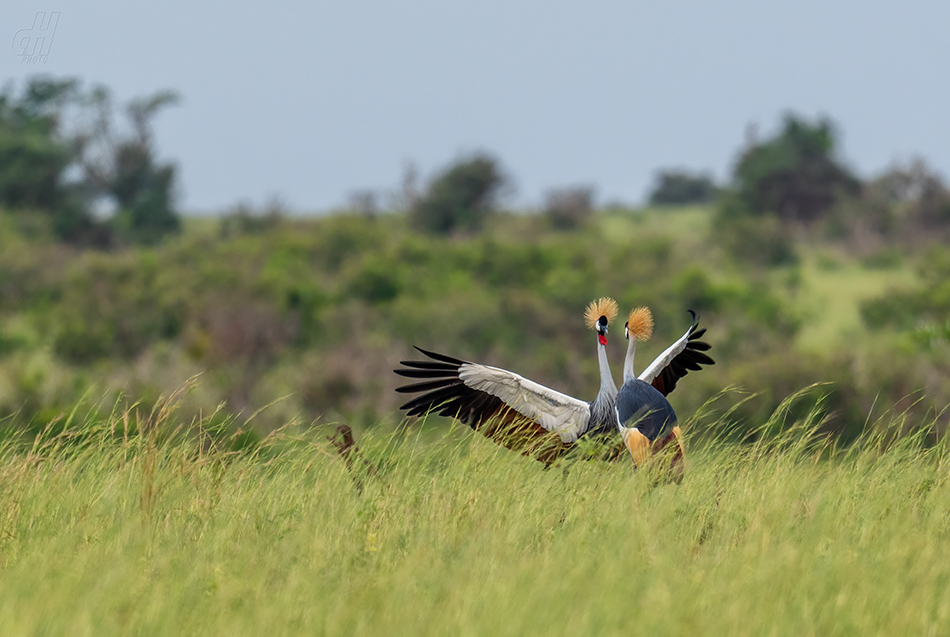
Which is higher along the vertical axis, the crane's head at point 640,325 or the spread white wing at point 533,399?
the crane's head at point 640,325


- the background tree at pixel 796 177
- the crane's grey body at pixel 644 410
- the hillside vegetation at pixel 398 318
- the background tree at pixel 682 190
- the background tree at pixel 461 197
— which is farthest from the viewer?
the background tree at pixel 682 190

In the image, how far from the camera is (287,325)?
2222 cm

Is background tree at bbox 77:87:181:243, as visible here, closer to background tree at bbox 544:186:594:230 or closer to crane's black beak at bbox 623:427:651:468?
background tree at bbox 544:186:594:230

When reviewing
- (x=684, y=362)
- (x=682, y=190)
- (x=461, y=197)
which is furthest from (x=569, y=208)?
(x=684, y=362)

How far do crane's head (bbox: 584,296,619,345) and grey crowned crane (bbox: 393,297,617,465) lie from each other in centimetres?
2

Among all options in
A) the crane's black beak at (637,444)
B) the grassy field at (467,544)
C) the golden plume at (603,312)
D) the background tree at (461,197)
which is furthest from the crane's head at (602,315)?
the background tree at (461,197)

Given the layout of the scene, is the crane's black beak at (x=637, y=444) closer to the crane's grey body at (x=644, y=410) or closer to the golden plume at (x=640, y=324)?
the crane's grey body at (x=644, y=410)

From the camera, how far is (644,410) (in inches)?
204

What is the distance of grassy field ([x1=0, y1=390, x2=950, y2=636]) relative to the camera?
10.7ft

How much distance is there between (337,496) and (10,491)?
120 cm

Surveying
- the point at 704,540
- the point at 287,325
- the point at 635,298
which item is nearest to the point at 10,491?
the point at 704,540

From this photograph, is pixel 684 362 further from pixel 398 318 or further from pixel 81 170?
pixel 81 170

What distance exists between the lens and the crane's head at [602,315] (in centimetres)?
573

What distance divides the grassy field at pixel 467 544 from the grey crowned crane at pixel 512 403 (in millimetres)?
525
